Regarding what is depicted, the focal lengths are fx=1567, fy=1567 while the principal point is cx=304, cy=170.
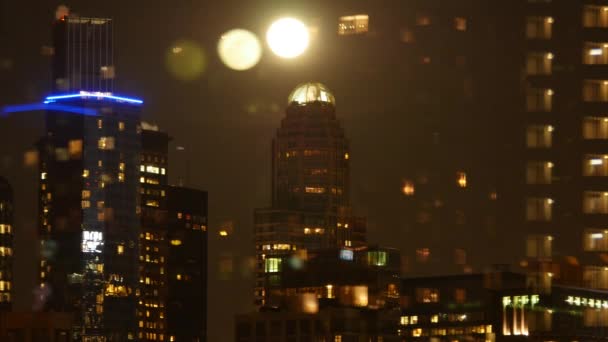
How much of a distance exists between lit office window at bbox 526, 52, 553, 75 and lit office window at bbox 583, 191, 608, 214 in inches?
94.5

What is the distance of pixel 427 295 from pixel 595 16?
438 feet

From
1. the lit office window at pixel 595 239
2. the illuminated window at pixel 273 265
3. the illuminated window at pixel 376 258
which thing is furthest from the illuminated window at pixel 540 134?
the illuminated window at pixel 273 265

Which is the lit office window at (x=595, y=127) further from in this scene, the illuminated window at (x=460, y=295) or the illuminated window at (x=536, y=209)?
the illuminated window at (x=460, y=295)

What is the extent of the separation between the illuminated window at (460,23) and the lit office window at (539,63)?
7.58ft

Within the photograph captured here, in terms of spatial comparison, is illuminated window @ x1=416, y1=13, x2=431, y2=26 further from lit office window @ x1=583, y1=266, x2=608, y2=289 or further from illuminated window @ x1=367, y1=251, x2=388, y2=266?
illuminated window @ x1=367, y1=251, x2=388, y2=266

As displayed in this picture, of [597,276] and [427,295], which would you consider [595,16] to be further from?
[427,295]

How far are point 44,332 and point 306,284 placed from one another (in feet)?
113

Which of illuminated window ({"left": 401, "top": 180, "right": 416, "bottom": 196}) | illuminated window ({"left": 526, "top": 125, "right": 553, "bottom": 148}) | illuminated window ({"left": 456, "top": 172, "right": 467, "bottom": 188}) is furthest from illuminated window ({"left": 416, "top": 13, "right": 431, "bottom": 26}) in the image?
illuminated window ({"left": 401, "top": 180, "right": 416, "bottom": 196})

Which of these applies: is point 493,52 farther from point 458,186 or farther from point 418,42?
point 458,186

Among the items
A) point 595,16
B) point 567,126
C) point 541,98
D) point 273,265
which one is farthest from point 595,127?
point 273,265

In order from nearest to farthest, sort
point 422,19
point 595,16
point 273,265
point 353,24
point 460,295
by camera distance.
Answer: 1. point 595,16
2. point 422,19
3. point 353,24
4. point 460,295
5. point 273,265

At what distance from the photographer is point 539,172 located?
2839cm

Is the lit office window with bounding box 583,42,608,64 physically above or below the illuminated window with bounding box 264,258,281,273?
below

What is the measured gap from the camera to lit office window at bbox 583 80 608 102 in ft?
92.6
